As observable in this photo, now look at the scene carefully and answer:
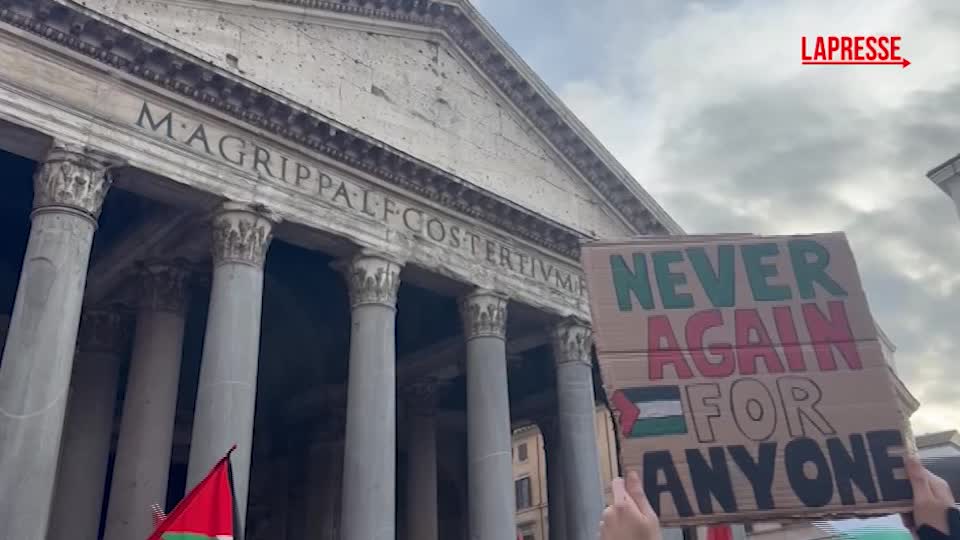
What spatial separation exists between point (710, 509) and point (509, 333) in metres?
14.0

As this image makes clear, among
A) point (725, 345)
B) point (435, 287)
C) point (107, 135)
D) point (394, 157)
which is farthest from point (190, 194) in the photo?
point (725, 345)

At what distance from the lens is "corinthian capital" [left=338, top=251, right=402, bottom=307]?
13.2 meters

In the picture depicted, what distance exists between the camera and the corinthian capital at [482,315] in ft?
48.9

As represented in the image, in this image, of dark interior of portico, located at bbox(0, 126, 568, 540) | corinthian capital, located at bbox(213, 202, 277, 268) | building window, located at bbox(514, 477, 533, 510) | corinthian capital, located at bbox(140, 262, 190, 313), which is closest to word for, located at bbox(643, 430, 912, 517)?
corinthian capital, located at bbox(213, 202, 277, 268)

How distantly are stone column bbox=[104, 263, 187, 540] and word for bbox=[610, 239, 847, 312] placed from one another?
10.0m

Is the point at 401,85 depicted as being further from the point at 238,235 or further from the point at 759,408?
the point at 759,408

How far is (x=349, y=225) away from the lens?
43.4 feet

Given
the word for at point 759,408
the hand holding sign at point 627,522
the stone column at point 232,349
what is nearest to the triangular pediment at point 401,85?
the stone column at point 232,349

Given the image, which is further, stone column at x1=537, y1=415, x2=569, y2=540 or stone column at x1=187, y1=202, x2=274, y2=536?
stone column at x1=537, y1=415, x2=569, y2=540

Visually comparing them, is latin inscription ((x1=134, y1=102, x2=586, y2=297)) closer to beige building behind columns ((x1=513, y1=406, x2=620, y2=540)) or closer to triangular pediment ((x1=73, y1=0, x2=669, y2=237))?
triangular pediment ((x1=73, y1=0, x2=669, y2=237))

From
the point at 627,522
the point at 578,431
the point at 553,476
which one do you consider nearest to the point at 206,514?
the point at 627,522

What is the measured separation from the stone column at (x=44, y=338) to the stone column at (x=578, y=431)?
343 inches

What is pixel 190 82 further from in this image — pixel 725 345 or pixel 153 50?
pixel 725 345

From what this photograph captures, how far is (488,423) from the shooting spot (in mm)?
14188
